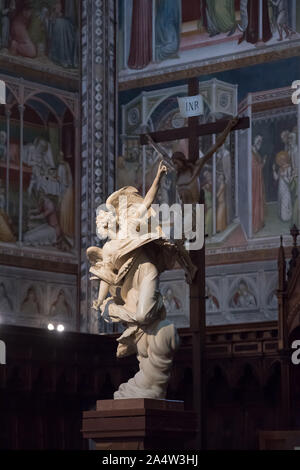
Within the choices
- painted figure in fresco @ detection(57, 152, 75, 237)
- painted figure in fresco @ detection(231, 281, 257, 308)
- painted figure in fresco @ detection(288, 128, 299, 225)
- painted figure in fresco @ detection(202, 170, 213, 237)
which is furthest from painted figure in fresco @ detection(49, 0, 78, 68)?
painted figure in fresco @ detection(231, 281, 257, 308)

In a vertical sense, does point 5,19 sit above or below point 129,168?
above

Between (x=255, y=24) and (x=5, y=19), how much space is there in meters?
4.68

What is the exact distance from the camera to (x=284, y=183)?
20594 mm

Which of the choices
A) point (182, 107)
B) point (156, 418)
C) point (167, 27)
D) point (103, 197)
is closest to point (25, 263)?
point (103, 197)

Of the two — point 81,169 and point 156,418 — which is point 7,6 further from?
point 156,418

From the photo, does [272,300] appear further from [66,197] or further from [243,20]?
[243,20]

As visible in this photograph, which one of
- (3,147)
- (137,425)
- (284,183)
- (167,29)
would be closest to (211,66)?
(167,29)

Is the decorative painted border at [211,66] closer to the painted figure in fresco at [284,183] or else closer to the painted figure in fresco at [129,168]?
the painted figure in fresco at [129,168]

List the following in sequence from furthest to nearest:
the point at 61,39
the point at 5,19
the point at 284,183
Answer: the point at 61,39 < the point at 5,19 < the point at 284,183

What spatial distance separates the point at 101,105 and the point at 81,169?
130 centimetres

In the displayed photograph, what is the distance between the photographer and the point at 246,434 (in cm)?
1862

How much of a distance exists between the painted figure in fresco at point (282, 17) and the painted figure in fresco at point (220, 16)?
88 cm

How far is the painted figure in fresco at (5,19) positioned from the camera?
71.6 feet

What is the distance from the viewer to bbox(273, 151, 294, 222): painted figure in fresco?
2044 centimetres
